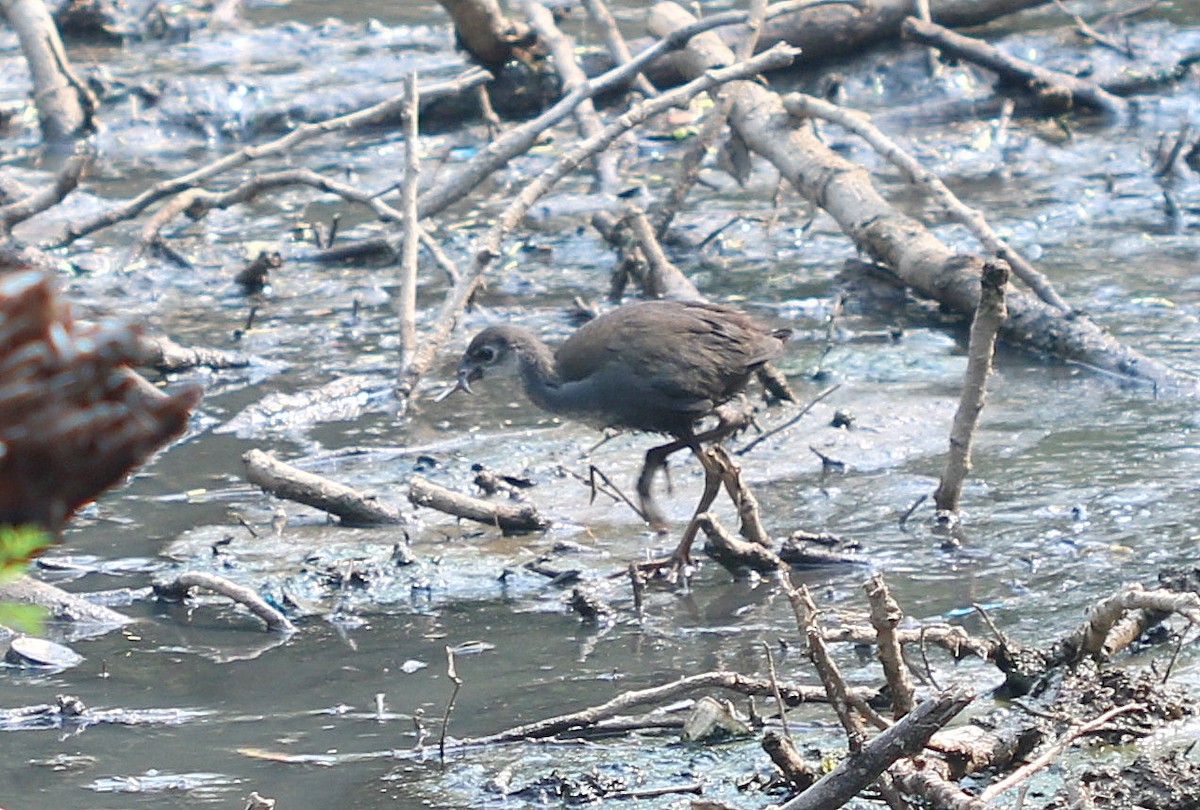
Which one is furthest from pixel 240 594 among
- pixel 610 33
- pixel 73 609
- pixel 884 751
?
pixel 610 33

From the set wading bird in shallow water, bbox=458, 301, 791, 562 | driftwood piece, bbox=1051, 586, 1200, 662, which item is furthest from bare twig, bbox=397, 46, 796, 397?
driftwood piece, bbox=1051, 586, 1200, 662

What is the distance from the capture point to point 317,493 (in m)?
6.64

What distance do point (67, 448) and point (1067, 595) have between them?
15.2ft

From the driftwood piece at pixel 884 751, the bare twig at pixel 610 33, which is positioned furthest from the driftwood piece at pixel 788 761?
the bare twig at pixel 610 33

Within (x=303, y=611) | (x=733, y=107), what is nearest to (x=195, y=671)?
(x=303, y=611)

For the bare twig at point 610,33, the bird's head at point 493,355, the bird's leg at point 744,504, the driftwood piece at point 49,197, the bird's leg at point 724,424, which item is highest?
the bare twig at point 610,33

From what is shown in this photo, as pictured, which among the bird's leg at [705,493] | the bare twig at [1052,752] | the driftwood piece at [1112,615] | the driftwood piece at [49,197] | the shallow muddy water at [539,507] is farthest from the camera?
the driftwood piece at [49,197]

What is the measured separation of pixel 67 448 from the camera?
1.54 m

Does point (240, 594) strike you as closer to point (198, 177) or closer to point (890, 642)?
point (890, 642)

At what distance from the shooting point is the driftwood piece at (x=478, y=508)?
6.49m

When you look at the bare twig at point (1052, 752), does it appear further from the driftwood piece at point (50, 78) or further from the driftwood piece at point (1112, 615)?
the driftwood piece at point (50, 78)

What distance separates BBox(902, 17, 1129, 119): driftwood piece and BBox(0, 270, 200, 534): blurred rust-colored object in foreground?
458 inches

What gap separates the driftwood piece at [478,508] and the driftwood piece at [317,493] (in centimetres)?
21

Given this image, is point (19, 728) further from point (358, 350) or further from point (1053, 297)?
point (1053, 297)
